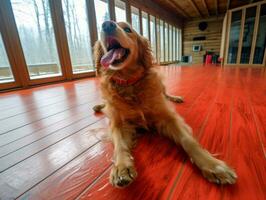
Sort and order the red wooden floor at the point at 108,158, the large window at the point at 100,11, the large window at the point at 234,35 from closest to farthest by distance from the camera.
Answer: the red wooden floor at the point at 108,158
the large window at the point at 100,11
the large window at the point at 234,35

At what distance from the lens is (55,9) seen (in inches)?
128

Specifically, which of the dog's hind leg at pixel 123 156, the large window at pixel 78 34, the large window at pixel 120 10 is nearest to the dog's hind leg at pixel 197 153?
the dog's hind leg at pixel 123 156

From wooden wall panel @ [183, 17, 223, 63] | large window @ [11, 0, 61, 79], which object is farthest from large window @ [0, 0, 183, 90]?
wooden wall panel @ [183, 17, 223, 63]

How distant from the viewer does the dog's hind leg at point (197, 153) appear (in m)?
0.58

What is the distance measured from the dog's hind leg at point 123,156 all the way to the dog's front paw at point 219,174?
282mm

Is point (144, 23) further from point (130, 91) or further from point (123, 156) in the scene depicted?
point (123, 156)

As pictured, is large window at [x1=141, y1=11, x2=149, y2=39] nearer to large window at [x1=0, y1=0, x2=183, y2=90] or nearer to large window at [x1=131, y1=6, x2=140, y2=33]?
large window at [x1=131, y1=6, x2=140, y2=33]

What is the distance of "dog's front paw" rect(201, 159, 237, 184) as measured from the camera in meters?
0.57

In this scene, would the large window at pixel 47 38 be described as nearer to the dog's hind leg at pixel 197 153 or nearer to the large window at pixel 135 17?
→ the large window at pixel 135 17

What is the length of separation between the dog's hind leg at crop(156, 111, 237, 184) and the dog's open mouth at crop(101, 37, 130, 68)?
1.55 ft

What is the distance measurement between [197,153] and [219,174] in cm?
12

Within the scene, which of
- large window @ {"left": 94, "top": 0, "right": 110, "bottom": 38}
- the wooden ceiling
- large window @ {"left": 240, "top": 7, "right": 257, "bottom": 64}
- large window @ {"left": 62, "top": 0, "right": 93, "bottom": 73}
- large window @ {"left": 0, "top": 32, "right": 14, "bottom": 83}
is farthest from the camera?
the wooden ceiling

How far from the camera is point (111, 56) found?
102 centimetres

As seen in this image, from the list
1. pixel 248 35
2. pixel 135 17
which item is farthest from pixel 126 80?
pixel 248 35
